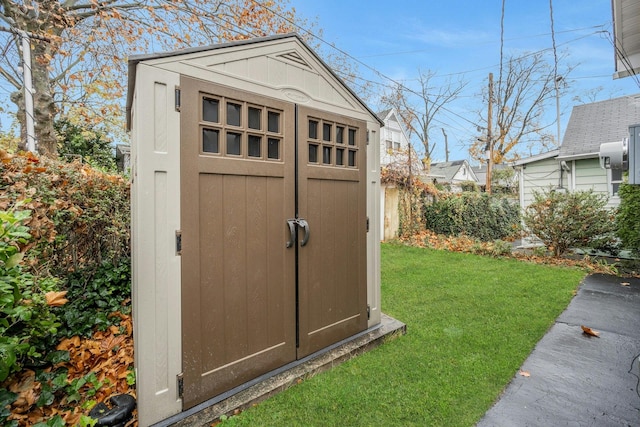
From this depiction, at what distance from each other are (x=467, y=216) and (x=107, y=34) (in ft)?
36.4

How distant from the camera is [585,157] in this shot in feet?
25.2

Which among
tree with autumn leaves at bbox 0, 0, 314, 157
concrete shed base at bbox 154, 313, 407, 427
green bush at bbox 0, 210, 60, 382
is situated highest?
tree with autumn leaves at bbox 0, 0, 314, 157

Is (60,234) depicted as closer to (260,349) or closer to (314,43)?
(260,349)

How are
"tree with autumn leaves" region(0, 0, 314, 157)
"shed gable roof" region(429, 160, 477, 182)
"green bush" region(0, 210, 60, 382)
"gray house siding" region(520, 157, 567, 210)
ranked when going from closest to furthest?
"green bush" region(0, 210, 60, 382) → "tree with autumn leaves" region(0, 0, 314, 157) → "gray house siding" region(520, 157, 567, 210) → "shed gable roof" region(429, 160, 477, 182)

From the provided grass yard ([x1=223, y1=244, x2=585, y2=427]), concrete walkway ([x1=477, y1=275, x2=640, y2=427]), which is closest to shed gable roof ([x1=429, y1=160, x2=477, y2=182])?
grass yard ([x1=223, y1=244, x2=585, y2=427])

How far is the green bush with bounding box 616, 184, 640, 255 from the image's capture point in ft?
18.3

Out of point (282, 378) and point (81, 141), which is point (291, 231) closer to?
point (282, 378)

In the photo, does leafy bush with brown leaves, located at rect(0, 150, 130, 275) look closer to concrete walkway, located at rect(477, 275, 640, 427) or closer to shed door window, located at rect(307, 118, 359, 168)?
shed door window, located at rect(307, 118, 359, 168)

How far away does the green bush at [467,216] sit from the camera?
31.2ft

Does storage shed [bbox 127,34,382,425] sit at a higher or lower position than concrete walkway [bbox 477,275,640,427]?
higher

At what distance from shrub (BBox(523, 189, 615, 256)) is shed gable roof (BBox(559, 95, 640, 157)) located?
2125 mm

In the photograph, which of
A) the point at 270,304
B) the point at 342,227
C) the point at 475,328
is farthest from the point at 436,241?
the point at 270,304

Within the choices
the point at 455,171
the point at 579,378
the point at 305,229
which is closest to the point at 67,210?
the point at 305,229

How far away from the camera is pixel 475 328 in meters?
3.22
